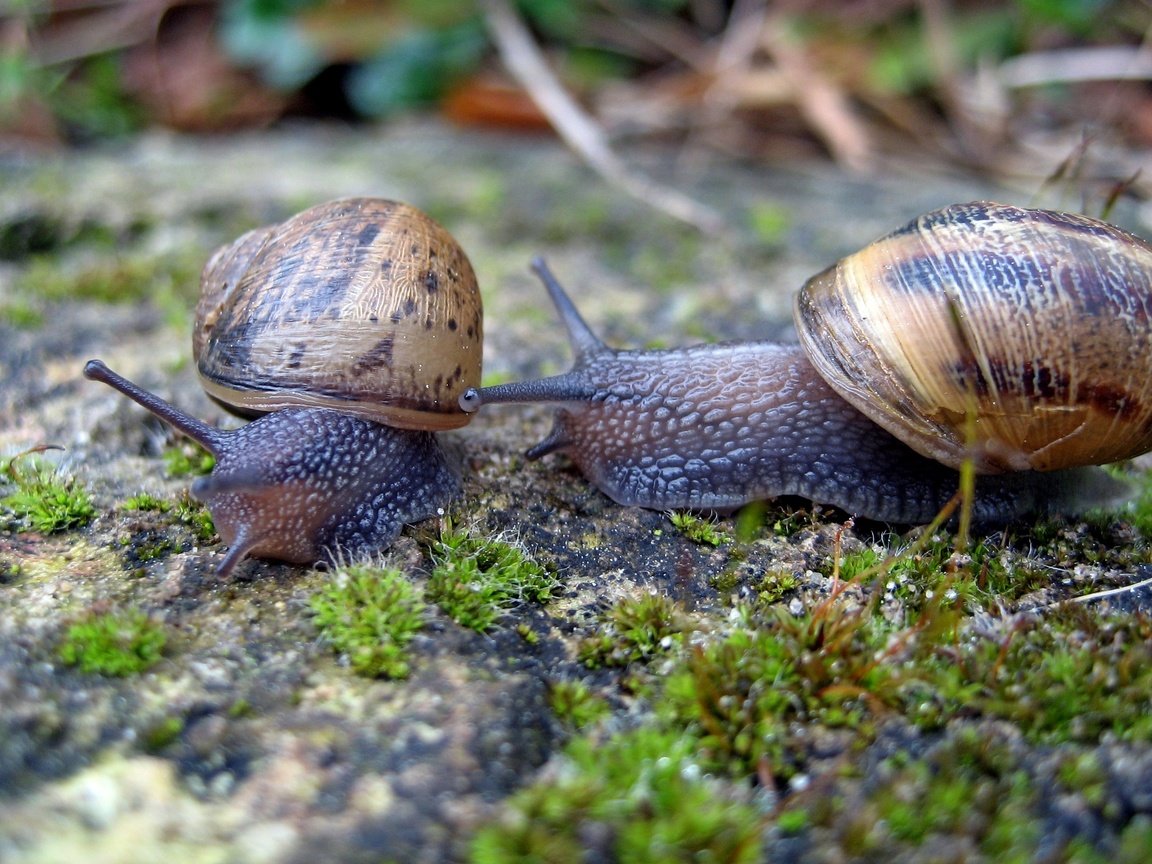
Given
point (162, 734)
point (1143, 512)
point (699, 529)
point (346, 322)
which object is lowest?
point (162, 734)

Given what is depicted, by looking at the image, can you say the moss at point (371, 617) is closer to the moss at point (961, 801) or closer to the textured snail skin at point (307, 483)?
the textured snail skin at point (307, 483)

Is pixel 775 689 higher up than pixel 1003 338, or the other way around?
pixel 1003 338

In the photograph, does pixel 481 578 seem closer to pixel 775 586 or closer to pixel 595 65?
pixel 775 586

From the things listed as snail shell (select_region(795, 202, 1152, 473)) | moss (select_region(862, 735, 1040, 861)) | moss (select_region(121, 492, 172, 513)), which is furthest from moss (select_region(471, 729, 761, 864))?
moss (select_region(121, 492, 172, 513))

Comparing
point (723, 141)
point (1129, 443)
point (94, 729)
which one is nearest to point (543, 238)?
point (723, 141)

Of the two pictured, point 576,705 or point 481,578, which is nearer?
point 576,705

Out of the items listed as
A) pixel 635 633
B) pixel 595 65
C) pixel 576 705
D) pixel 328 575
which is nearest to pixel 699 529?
pixel 635 633
